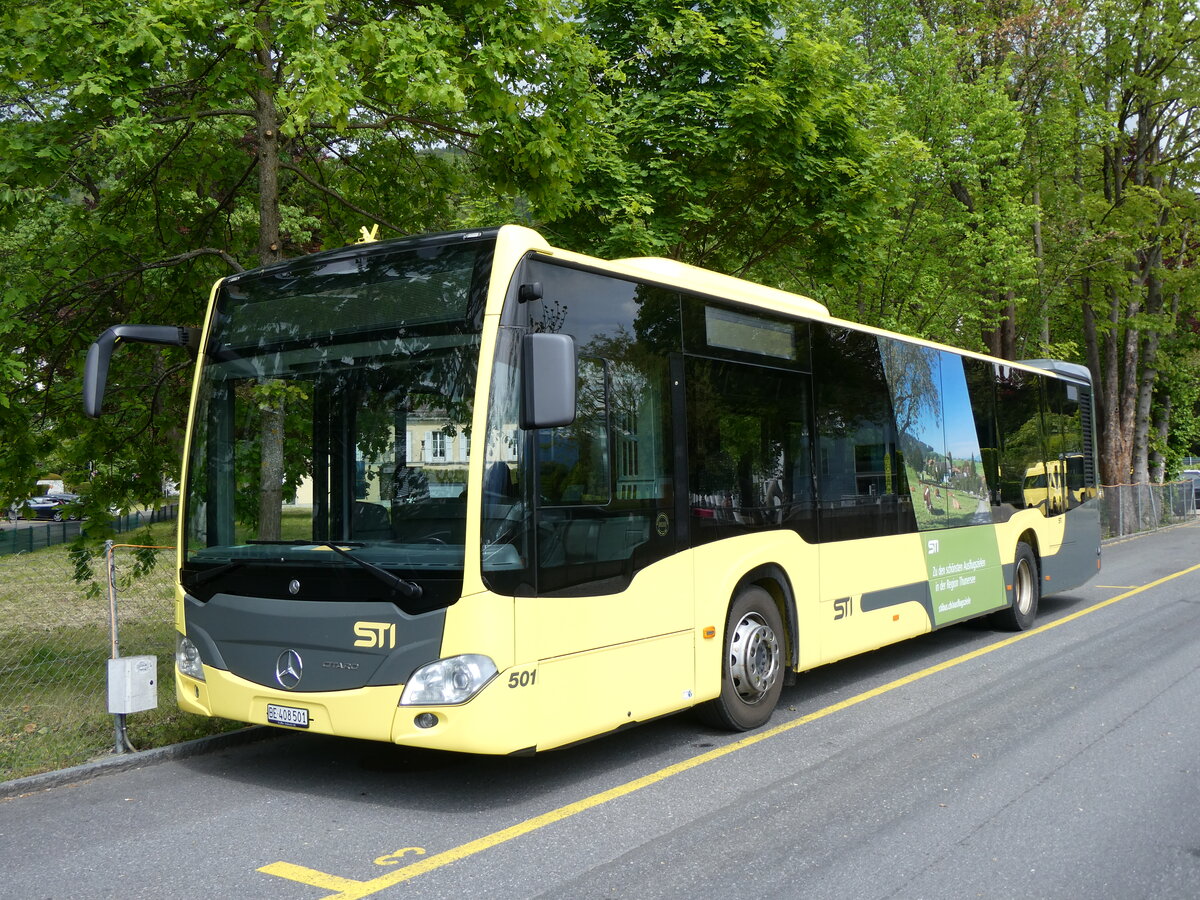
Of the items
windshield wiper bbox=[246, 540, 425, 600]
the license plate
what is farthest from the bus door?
the license plate

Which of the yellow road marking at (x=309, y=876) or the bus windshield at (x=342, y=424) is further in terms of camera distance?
the bus windshield at (x=342, y=424)

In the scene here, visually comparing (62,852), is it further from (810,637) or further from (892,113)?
(892,113)

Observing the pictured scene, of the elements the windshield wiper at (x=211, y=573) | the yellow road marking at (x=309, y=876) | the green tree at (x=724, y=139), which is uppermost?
the green tree at (x=724, y=139)

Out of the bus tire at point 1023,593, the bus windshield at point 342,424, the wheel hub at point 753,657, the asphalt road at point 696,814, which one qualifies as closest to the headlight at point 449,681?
the bus windshield at point 342,424

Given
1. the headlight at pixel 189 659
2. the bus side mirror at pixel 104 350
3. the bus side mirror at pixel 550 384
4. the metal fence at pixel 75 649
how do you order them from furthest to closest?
the metal fence at pixel 75 649, the headlight at pixel 189 659, the bus side mirror at pixel 104 350, the bus side mirror at pixel 550 384

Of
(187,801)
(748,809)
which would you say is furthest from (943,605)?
(187,801)

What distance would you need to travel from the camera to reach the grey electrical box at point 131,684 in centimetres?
675

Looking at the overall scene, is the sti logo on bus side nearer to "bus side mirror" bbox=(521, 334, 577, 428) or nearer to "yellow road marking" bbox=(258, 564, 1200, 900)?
"yellow road marking" bbox=(258, 564, 1200, 900)

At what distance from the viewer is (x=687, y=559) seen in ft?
22.5

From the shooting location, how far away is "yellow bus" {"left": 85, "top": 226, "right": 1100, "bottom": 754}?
5539 millimetres

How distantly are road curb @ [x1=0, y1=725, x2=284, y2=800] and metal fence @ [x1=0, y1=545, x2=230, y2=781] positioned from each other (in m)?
0.13

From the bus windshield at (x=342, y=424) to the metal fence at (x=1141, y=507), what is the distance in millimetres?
23617

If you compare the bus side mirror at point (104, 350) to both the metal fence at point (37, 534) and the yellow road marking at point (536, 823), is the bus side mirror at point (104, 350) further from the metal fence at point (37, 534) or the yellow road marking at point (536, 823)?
the metal fence at point (37, 534)

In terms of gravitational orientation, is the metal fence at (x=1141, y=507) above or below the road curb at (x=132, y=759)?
above
